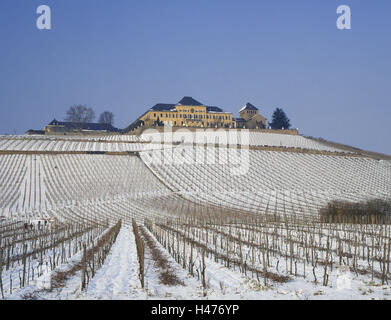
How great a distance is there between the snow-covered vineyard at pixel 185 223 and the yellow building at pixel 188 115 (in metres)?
40.6

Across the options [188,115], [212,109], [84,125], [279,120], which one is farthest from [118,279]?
[212,109]

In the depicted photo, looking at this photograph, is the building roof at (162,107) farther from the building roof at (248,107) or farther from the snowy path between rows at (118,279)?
the snowy path between rows at (118,279)

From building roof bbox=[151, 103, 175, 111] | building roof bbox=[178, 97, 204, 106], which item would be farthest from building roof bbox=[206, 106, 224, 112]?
building roof bbox=[151, 103, 175, 111]

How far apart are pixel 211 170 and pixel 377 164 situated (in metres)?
27.6

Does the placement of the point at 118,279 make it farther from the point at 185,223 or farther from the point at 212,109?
the point at 212,109

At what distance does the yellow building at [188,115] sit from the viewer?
12144 centimetres

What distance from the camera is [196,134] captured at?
3110 inches

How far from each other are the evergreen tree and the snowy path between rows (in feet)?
322

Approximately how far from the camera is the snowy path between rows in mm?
10372

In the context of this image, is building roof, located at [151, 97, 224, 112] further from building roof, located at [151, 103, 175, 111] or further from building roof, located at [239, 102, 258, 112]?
building roof, located at [239, 102, 258, 112]

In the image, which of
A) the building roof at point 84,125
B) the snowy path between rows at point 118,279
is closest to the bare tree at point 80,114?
the building roof at point 84,125

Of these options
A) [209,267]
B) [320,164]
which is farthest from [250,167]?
[209,267]

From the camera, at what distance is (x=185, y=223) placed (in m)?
25.9

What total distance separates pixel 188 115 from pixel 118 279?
11354cm
